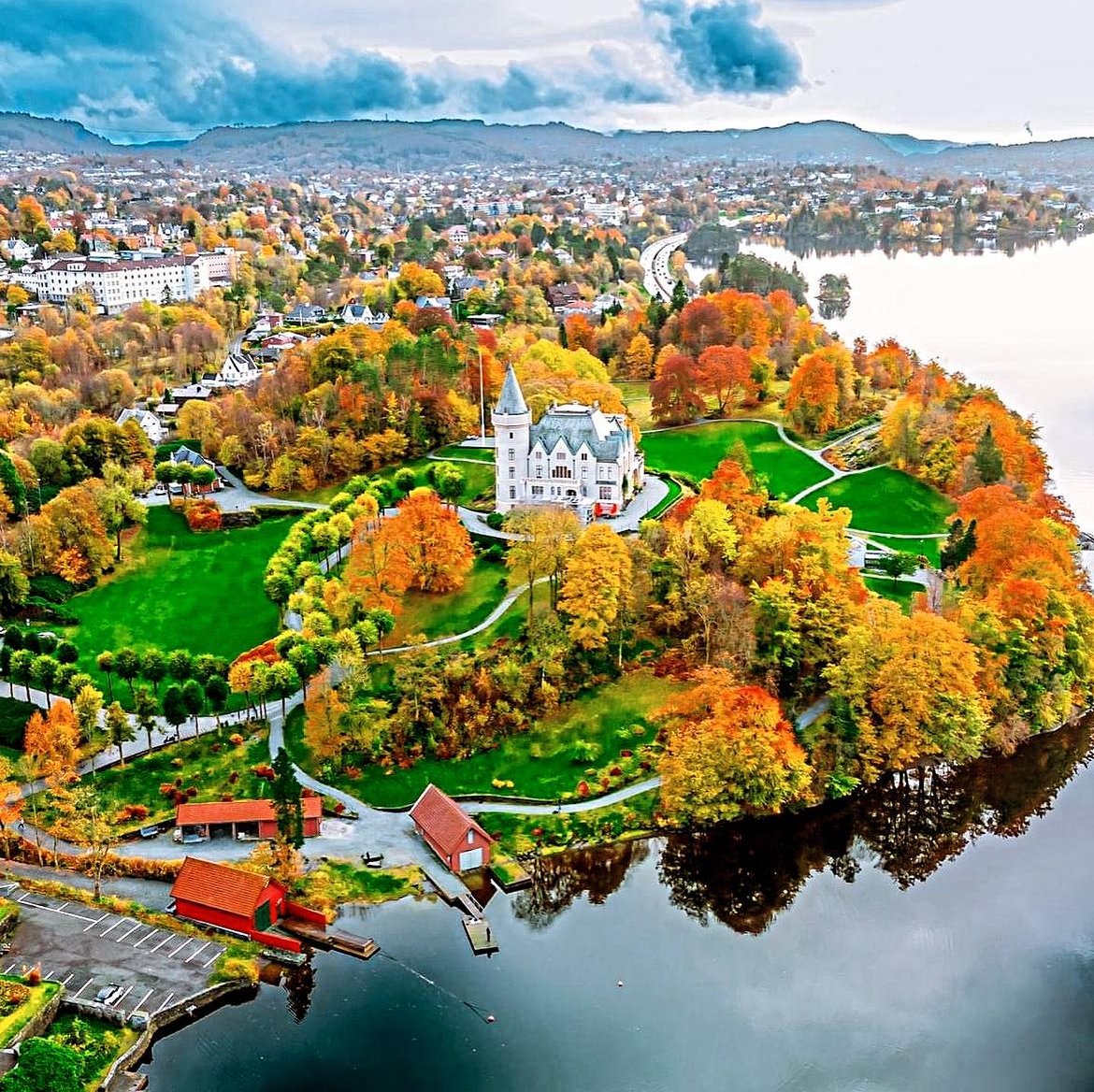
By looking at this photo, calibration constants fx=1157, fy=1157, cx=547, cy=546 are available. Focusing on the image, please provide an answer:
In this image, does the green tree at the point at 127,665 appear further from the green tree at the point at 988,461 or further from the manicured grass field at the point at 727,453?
the green tree at the point at 988,461

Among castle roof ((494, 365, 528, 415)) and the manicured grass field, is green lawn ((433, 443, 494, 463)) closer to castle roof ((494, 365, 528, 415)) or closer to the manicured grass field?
the manicured grass field

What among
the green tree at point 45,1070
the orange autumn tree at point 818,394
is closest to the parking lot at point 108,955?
the green tree at point 45,1070

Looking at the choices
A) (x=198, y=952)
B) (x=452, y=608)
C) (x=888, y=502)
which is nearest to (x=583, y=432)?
(x=452, y=608)

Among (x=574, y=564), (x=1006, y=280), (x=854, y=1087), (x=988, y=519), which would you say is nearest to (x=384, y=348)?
(x=574, y=564)

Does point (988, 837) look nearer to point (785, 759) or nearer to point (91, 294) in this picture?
point (785, 759)

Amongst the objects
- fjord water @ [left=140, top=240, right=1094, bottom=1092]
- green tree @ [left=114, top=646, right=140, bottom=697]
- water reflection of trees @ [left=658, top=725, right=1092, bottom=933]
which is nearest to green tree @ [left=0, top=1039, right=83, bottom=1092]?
fjord water @ [left=140, top=240, right=1094, bottom=1092]
